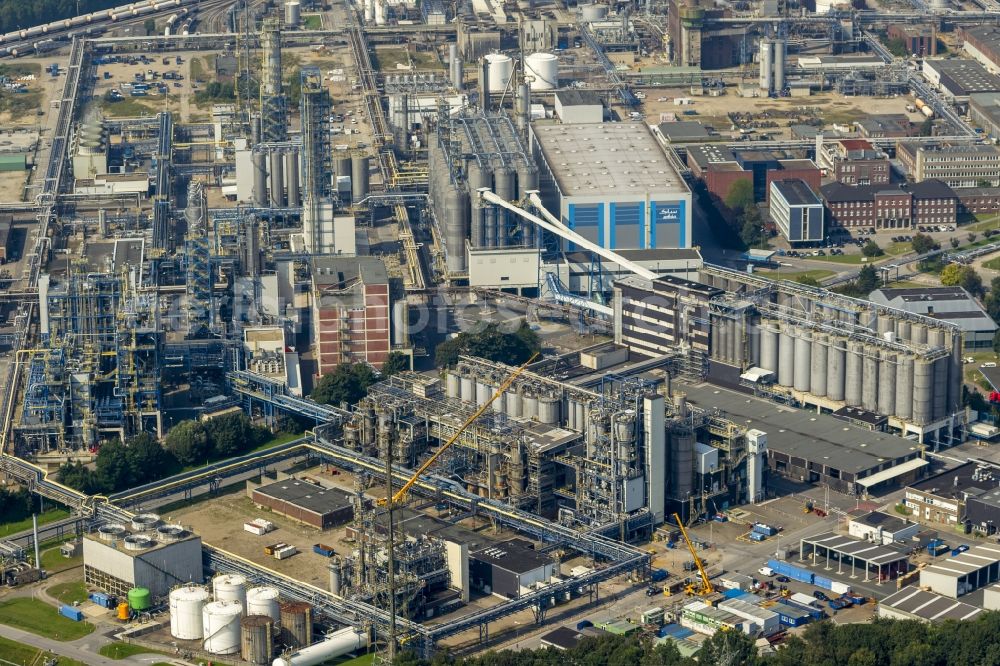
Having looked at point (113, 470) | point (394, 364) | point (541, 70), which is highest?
point (541, 70)

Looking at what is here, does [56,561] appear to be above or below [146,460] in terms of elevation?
below

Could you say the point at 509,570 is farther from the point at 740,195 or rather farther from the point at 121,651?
the point at 740,195

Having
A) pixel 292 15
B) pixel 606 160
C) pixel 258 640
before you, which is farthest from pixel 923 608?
pixel 292 15

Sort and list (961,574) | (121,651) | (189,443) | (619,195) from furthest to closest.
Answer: (619,195) → (189,443) → (961,574) → (121,651)

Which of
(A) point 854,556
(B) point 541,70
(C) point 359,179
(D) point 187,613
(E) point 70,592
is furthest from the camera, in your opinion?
(B) point 541,70

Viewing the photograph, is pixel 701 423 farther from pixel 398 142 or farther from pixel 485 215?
pixel 398 142

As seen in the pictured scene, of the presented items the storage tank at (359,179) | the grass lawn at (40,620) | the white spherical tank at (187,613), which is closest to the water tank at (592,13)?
the storage tank at (359,179)

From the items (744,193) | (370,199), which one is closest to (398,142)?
(370,199)
